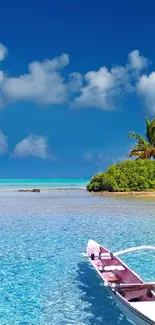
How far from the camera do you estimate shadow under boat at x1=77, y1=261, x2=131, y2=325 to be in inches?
328

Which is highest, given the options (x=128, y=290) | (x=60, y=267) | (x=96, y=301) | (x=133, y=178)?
(x=133, y=178)

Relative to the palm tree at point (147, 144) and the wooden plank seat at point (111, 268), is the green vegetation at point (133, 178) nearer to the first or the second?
the palm tree at point (147, 144)

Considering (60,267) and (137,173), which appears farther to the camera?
(137,173)

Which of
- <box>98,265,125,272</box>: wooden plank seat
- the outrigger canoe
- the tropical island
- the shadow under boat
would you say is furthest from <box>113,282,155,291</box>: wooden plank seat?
the tropical island

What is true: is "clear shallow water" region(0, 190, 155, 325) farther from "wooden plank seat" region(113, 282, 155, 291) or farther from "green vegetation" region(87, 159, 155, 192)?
"green vegetation" region(87, 159, 155, 192)

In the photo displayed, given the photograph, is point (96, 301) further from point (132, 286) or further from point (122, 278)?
point (132, 286)

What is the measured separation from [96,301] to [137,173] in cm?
4114

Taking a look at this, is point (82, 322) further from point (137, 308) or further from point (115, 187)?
point (115, 187)

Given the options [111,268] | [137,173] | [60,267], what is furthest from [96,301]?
[137,173]

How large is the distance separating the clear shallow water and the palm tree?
27.7 metres

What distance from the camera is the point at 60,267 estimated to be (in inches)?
493

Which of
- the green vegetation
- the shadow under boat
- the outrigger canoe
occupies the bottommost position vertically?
the shadow under boat

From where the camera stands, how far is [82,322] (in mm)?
8156

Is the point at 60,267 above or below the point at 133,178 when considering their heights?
below
